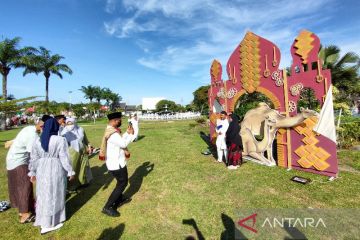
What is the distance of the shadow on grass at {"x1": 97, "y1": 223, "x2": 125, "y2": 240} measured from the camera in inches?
142

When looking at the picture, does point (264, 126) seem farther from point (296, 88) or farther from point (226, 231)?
point (226, 231)

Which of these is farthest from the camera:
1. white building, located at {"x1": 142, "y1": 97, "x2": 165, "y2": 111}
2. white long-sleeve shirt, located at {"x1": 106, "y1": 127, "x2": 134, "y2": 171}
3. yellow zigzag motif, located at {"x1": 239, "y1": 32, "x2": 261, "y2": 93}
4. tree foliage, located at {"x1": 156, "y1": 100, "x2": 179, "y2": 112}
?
white building, located at {"x1": 142, "y1": 97, "x2": 165, "y2": 111}

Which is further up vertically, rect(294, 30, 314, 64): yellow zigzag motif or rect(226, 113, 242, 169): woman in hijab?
rect(294, 30, 314, 64): yellow zigzag motif

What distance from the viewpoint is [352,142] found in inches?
365

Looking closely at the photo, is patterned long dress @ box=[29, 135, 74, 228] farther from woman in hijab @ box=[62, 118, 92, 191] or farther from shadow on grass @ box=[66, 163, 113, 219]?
woman in hijab @ box=[62, 118, 92, 191]

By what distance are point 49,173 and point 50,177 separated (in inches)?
2.7

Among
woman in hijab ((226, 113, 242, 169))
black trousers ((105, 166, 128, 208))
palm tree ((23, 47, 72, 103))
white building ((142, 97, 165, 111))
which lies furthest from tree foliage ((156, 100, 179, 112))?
black trousers ((105, 166, 128, 208))

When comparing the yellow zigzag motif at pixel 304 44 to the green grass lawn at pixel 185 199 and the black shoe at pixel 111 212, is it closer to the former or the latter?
the green grass lawn at pixel 185 199

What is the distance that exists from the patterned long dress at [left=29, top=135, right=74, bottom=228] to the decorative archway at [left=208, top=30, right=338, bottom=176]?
19.1 ft

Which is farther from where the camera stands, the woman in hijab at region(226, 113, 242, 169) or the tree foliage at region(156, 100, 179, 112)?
the tree foliage at region(156, 100, 179, 112)

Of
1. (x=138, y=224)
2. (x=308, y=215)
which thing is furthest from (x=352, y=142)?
(x=138, y=224)

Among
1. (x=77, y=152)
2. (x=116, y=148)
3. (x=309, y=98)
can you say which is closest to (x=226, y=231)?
(x=116, y=148)

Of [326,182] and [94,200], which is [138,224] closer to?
[94,200]

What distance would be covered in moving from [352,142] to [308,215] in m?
7.18
